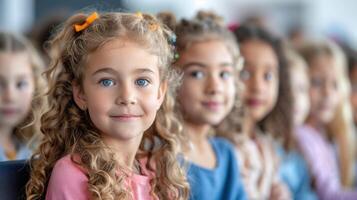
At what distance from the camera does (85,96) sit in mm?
1245

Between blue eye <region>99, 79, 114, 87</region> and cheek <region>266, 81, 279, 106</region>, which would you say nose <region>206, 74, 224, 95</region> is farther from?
blue eye <region>99, 79, 114, 87</region>

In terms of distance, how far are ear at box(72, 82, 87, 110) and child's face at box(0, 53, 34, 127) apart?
2.11ft

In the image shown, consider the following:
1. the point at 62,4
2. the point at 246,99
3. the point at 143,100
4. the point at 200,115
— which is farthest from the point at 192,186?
the point at 62,4

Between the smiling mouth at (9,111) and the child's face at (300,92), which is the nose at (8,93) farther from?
the child's face at (300,92)

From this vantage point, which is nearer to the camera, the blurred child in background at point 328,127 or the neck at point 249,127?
the neck at point 249,127

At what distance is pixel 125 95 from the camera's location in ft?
3.95

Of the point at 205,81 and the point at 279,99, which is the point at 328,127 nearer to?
the point at 279,99

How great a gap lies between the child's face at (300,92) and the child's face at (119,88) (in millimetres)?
1068

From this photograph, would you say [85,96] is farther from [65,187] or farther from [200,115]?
[200,115]

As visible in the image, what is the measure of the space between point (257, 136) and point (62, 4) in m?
3.68

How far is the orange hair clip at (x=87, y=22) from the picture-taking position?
1259 mm

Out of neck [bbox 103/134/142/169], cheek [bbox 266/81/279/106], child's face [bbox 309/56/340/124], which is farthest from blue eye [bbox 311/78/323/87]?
neck [bbox 103/134/142/169]

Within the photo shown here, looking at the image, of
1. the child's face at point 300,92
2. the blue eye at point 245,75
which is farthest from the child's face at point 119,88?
the child's face at point 300,92

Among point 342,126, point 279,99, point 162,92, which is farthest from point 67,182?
point 342,126
